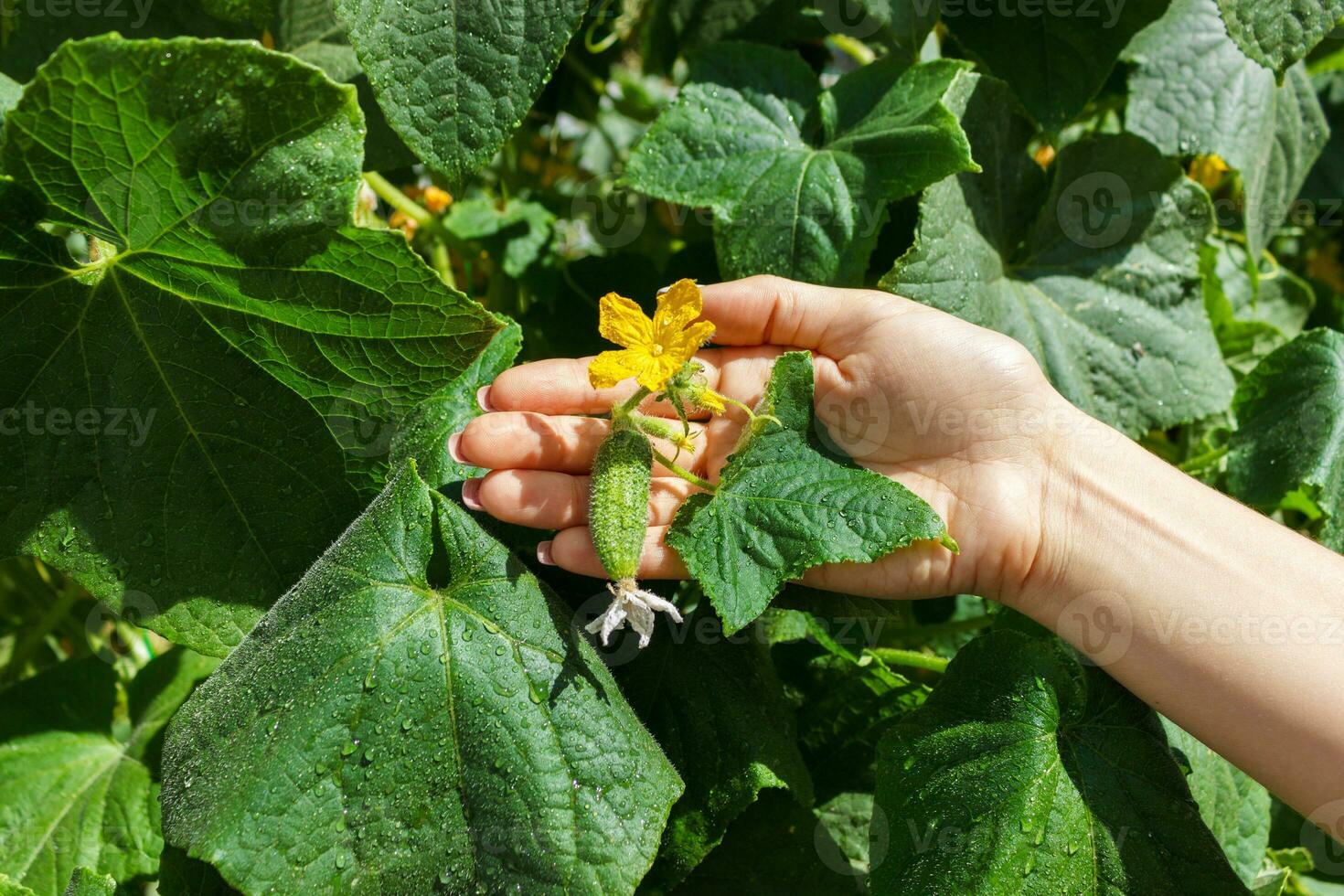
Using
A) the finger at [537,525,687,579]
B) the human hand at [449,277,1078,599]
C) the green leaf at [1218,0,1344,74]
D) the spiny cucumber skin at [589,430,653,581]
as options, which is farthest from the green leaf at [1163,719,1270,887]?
the green leaf at [1218,0,1344,74]

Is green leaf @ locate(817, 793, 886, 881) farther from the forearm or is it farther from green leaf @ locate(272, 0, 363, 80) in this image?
green leaf @ locate(272, 0, 363, 80)

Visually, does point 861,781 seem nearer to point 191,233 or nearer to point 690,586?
point 690,586

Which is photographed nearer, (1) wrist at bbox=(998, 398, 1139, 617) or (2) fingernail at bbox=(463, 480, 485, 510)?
(2) fingernail at bbox=(463, 480, 485, 510)

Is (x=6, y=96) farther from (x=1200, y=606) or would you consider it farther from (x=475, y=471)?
(x=1200, y=606)

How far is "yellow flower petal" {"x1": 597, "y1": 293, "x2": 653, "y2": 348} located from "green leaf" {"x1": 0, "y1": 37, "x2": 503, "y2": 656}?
7.2 inches

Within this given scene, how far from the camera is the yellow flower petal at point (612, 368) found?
1.27 m

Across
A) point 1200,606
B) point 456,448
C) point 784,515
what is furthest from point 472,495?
point 1200,606

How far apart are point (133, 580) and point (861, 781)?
127 centimetres

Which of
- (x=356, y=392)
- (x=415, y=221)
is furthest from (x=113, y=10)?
(x=356, y=392)

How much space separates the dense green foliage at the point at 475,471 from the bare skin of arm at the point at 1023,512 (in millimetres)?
74

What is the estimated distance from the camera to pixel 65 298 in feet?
4.54

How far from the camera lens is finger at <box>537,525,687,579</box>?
4.60ft

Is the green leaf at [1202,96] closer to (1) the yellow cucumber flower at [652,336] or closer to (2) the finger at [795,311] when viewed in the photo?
(2) the finger at [795,311]

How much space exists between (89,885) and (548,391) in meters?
0.94
